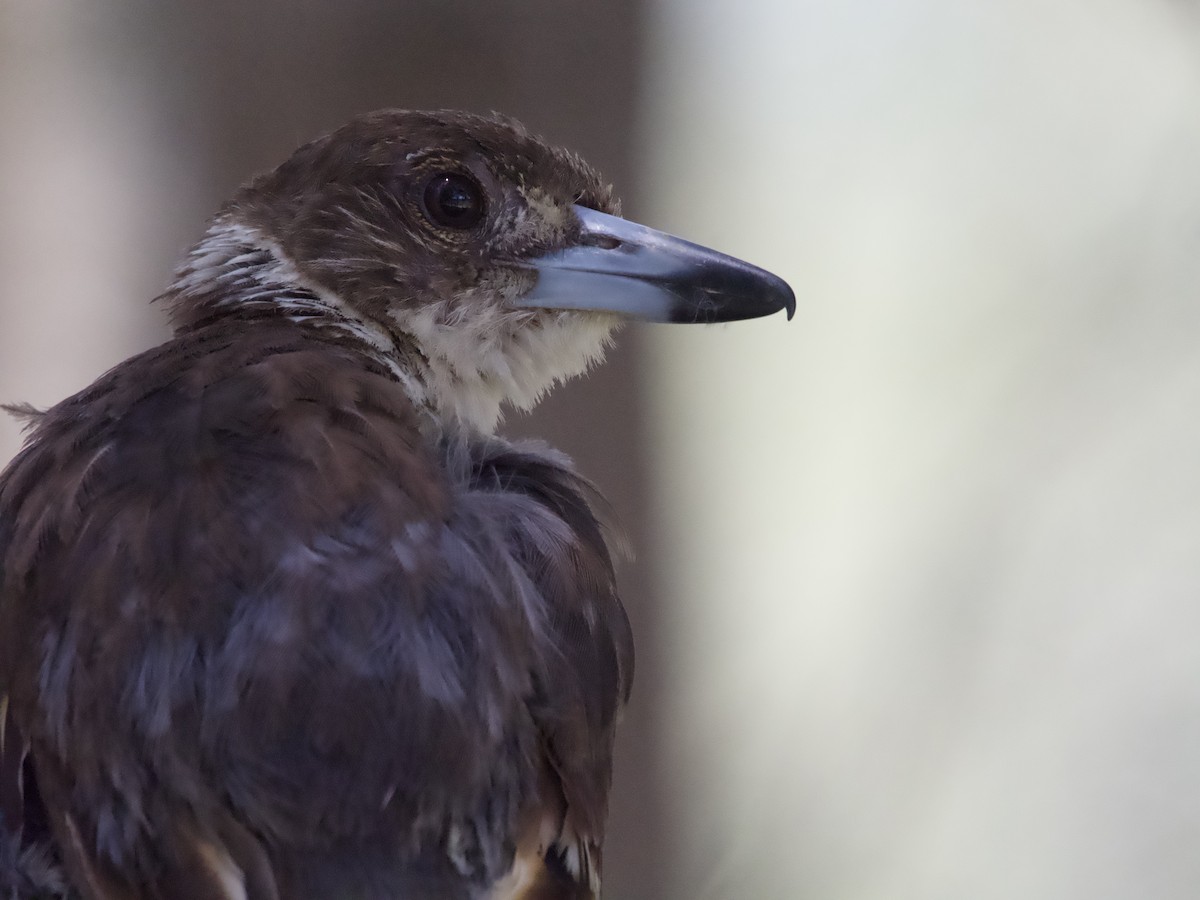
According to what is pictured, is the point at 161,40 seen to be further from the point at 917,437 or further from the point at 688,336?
the point at 917,437

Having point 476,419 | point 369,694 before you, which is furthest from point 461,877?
point 476,419

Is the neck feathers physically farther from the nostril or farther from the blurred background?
the blurred background

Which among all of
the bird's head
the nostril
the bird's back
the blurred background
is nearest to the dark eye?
the bird's head

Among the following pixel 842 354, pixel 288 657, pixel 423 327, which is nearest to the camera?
pixel 288 657

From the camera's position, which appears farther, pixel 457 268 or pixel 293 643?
pixel 457 268

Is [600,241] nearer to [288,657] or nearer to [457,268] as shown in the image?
[457,268]

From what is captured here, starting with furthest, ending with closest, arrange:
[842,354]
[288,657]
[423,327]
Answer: [842,354] < [423,327] < [288,657]

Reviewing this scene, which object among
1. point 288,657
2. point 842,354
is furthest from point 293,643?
point 842,354
